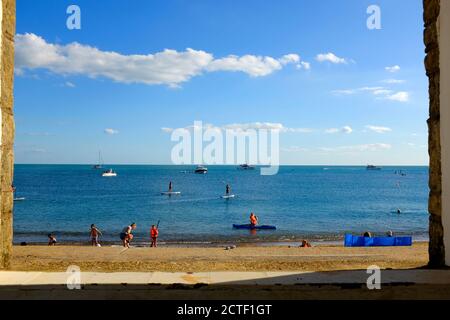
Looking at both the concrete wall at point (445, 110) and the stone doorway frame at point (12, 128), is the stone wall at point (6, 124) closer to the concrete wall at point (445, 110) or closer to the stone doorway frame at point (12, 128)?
the stone doorway frame at point (12, 128)

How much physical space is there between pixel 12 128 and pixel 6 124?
21 centimetres

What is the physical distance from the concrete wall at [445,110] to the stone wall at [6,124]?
635 centimetres

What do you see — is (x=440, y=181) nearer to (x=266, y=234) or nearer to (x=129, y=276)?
(x=129, y=276)

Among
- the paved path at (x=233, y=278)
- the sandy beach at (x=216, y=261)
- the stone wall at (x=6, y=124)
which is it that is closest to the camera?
the paved path at (x=233, y=278)

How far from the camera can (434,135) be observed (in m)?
6.78

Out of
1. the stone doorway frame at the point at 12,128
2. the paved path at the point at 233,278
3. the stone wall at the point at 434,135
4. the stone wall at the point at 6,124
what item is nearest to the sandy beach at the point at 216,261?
the stone wall at the point at 6,124

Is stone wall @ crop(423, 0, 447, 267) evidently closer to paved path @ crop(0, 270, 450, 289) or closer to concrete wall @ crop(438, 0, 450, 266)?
concrete wall @ crop(438, 0, 450, 266)

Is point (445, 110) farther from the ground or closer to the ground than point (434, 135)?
farther from the ground

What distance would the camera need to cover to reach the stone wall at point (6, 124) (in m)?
6.41

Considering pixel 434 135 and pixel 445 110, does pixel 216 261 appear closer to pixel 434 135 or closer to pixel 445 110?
pixel 434 135

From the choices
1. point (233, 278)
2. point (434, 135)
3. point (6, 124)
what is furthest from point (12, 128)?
point (434, 135)
